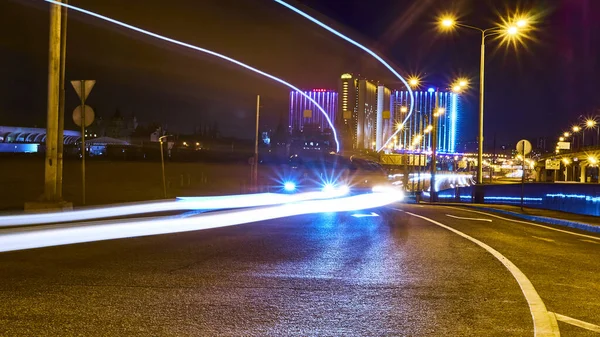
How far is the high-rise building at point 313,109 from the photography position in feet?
251

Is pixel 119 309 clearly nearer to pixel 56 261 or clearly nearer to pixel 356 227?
pixel 56 261

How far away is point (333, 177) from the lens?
58.0m

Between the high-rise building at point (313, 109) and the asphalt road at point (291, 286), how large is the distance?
5582 cm

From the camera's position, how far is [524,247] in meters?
12.0

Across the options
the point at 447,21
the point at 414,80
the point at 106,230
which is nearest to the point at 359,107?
the point at 414,80

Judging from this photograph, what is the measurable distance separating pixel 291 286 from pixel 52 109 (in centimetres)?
1159

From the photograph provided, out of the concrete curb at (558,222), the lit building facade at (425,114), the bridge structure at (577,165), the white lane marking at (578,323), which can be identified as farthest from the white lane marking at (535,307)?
the bridge structure at (577,165)

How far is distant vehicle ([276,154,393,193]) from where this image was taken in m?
45.7

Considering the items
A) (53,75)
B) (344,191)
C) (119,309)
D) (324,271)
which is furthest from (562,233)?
(344,191)

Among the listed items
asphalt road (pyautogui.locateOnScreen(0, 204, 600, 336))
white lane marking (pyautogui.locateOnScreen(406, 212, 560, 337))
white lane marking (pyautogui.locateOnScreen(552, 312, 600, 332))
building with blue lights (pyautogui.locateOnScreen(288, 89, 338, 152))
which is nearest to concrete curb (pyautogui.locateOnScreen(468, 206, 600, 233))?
asphalt road (pyautogui.locateOnScreen(0, 204, 600, 336))

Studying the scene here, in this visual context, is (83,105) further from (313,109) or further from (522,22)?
(313,109)

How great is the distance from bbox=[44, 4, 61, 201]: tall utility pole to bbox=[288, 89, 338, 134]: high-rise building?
50212 mm

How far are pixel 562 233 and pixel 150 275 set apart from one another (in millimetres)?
11975

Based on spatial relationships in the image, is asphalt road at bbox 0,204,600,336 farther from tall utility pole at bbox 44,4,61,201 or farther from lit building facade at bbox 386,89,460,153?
lit building facade at bbox 386,89,460,153
